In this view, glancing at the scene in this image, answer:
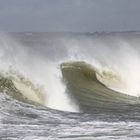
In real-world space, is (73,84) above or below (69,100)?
above

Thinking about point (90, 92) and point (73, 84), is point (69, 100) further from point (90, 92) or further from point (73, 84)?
point (73, 84)

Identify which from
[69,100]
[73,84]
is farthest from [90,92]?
[69,100]

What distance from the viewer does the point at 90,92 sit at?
1748cm

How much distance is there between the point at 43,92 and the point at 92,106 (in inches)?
107

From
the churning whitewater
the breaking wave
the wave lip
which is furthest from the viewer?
the breaking wave

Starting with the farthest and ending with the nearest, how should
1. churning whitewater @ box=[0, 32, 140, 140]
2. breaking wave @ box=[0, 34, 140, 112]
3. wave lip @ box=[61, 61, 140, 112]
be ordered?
breaking wave @ box=[0, 34, 140, 112] → wave lip @ box=[61, 61, 140, 112] → churning whitewater @ box=[0, 32, 140, 140]

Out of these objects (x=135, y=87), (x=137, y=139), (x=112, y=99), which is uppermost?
(x=135, y=87)

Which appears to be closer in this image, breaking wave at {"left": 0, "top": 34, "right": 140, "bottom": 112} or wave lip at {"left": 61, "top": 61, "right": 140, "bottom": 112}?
wave lip at {"left": 61, "top": 61, "right": 140, "bottom": 112}

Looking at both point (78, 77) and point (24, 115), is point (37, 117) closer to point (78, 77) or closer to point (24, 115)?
point (24, 115)

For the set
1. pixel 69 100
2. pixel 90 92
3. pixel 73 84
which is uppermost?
pixel 73 84

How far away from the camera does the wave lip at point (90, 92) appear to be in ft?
47.0

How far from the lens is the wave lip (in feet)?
47.0

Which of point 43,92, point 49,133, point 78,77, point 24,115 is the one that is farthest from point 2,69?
point 49,133

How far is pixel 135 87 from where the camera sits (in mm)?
21969
